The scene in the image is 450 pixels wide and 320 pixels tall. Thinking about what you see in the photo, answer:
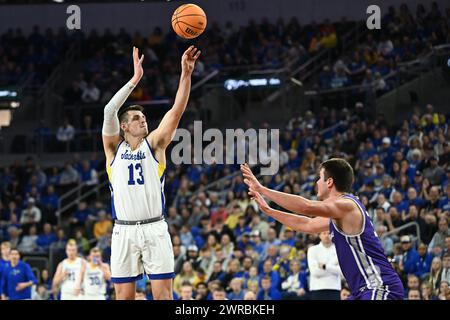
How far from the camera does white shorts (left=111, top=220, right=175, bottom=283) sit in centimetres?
814

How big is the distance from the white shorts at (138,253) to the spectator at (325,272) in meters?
4.78

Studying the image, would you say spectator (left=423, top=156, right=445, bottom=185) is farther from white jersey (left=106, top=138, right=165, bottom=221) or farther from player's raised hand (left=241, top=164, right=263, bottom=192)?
player's raised hand (left=241, top=164, right=263, bottom=192)

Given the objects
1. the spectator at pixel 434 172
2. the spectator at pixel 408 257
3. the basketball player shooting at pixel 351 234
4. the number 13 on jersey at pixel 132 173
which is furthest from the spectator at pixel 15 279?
the basketball player shooting at pixel 351 234

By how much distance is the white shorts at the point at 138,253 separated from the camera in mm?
8141

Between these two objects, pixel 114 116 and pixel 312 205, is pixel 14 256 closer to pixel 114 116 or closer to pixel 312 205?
pixel 114 116

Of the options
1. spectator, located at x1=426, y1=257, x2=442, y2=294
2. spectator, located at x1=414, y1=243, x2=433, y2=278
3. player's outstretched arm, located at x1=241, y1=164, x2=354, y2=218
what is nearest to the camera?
player's outstretched arm, located at x1=241, y1=164, x2=354, y2=218

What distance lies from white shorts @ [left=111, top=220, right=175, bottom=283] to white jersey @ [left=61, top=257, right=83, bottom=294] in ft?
21.6

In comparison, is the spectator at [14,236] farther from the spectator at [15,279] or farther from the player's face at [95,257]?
the player's face at [95,257]

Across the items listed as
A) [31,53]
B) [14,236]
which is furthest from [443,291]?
[31,53]

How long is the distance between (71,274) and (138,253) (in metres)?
6.76

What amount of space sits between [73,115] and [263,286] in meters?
10.2

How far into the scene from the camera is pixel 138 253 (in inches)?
323

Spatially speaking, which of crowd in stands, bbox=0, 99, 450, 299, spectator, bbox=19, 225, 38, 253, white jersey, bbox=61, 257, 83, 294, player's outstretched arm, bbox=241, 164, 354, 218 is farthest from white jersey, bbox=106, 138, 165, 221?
spectator, bbox=19, 225, 38, 253

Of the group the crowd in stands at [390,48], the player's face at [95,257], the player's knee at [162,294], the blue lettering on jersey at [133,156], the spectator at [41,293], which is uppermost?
the crowd in stands at [390,48]
